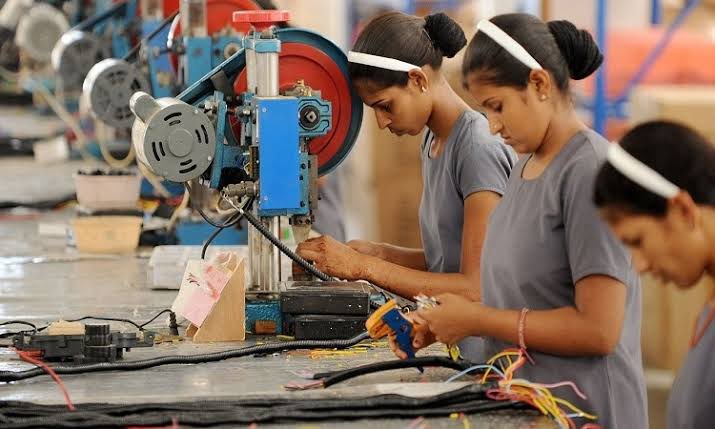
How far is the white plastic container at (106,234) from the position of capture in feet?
14.9

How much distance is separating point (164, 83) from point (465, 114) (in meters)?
2.02

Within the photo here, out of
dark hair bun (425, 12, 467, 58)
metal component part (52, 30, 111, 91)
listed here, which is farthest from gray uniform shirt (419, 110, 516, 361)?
metal component part (52, 30, 111, 91)

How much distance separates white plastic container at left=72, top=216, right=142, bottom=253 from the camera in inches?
178

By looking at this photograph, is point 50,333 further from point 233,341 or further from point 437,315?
point 437,315

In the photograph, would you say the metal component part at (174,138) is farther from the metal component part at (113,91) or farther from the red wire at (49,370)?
the metal component part at (113,91)

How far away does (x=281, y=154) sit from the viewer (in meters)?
3.06

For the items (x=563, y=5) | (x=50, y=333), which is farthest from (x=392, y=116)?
(x=563, y=5)

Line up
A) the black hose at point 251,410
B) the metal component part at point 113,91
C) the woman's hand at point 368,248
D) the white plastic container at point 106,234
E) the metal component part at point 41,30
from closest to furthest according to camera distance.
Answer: the black hose at point 251,410, the woman's hand at point 368,248, the white plastic container at point 106,234, the metal component part at point 113,91, the metal component part at point 41,30

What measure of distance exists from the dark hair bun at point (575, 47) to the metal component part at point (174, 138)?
3.11 feet

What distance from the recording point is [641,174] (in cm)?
210

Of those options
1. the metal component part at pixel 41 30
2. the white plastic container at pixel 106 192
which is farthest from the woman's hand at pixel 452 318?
the metal component part at pixel 41 30

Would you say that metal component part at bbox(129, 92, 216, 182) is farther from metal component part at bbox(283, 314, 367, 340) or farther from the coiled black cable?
metal component part at bbox(283, 314, 367, 340)

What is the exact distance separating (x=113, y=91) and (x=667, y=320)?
2.68m

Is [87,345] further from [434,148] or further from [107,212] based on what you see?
[107,212]
